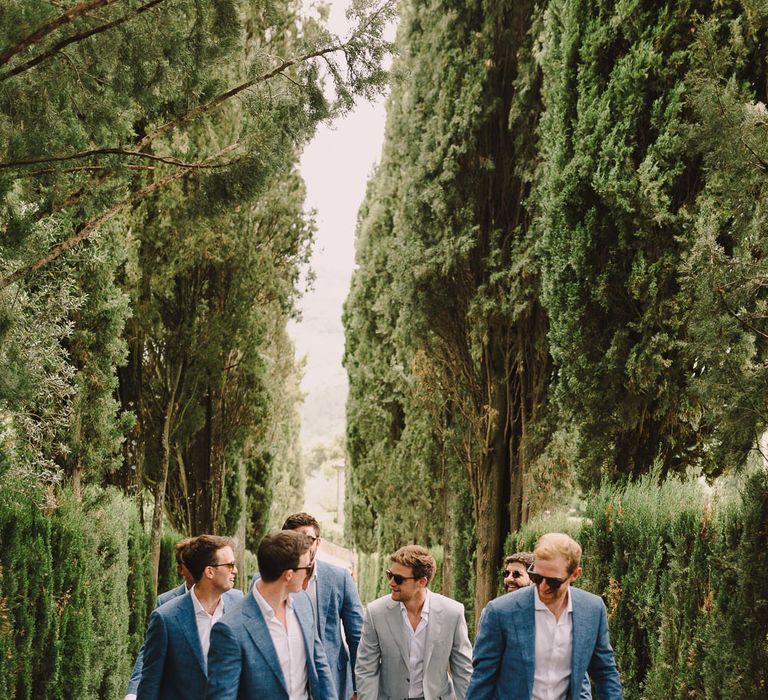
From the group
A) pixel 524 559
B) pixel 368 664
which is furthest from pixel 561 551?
pixel 524 559

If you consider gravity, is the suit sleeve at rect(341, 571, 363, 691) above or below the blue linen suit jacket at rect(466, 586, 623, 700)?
below

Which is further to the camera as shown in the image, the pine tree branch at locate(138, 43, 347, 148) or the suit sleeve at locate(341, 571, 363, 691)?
the suit sleeve at locate(341, 571, 363, 691)

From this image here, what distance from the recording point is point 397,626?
4.91m

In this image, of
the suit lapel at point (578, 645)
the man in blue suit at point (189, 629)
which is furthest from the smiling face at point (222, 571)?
the suit lapel at point (578, 645)

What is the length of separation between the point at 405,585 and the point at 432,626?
Answer: 275 millimetres

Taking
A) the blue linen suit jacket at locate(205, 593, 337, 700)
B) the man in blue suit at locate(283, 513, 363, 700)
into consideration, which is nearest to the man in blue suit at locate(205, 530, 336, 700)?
the blue linen suit jacket at locate(205, 593, 337, 700)

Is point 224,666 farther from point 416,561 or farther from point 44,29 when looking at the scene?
point 44,29

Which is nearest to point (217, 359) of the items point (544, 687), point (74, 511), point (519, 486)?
point (519, 486)

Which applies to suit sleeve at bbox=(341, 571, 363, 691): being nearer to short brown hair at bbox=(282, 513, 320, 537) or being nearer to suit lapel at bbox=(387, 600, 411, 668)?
short brown hair at bbox=(282, 513, 320, 537)

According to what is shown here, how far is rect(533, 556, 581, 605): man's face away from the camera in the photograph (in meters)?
3.86

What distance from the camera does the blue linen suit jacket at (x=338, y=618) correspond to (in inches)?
217

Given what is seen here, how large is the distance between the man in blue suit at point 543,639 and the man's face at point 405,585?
3.07 feet

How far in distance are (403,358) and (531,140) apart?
238 inches

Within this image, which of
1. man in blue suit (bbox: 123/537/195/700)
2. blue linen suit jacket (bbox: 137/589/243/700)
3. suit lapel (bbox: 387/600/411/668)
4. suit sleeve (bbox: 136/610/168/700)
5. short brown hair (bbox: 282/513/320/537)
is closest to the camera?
suit sleeve (bbox: 136/610/168/700)
